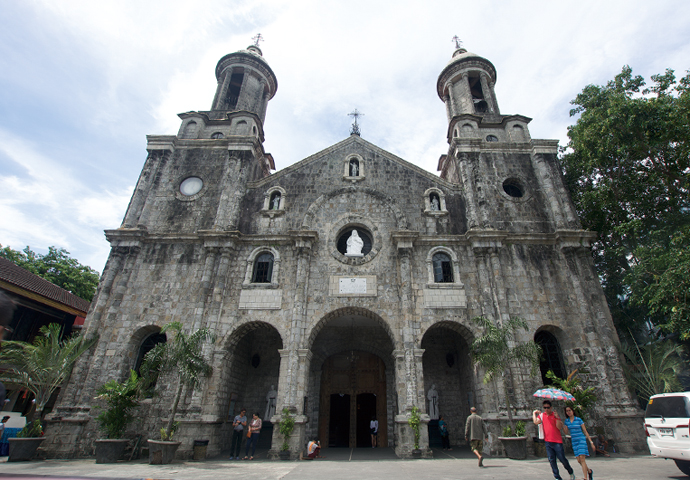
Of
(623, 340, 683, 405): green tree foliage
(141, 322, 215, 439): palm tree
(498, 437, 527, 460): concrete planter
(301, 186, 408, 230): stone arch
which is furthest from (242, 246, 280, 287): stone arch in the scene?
(623, 340, 683, 405): green tree foliage

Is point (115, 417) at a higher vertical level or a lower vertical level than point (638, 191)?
lower

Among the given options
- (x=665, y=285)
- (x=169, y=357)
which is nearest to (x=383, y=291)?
(x=169, y=357)

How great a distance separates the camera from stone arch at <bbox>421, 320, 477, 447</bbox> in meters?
14.8

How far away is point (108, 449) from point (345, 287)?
917 cm

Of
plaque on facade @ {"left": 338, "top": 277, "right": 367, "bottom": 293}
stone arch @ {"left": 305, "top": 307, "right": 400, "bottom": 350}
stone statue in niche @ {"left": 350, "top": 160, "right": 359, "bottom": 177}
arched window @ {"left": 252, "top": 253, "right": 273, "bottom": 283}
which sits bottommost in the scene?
stone arch @ {"left": 305, "top": 307, "right": 400, "bottom": 350}

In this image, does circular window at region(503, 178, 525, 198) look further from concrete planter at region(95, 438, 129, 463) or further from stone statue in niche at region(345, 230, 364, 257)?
concrete planter at region(95, 438, 129, 463)

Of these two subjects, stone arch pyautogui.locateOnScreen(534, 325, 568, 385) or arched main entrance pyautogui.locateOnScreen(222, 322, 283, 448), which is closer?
stone arch pyautogui.locateOnScreen(534, 325, 568, 385)

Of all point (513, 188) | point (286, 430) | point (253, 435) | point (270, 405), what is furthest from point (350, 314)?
point (513, 188)

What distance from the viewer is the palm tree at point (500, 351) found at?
1183 centimetres

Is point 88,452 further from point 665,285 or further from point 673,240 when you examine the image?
point 673,240

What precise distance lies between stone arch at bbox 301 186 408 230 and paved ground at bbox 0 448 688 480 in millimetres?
8658

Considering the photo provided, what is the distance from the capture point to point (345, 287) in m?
14.6

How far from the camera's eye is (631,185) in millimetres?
16109

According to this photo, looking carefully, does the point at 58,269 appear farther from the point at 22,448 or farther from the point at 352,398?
the point at 352,398
